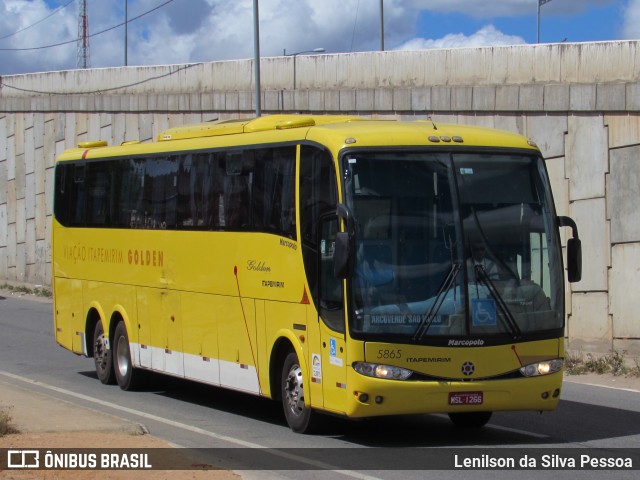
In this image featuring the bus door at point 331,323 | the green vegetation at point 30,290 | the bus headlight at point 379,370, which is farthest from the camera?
the green vegetation at point 30,290

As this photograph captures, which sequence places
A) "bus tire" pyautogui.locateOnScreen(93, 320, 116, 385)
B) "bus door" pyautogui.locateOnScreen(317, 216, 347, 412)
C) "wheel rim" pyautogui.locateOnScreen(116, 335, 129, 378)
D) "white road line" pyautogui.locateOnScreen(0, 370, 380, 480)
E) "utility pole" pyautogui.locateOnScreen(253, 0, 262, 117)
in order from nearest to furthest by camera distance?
1. "white road line" pyautogui.locateOnScreen(0, 370, 380, 480)
2. "bus door" pyautogui.locateOnScreen(317, 216, 347, 412)
3. "wheel rim" pyautogui.locateOnScreen(116, 335, 129, 378)
4. "bus tire" pyautogui.locateOnScreen(93, 320, 116, 385)
5. "utility pole" pyautogui.locateOnScreen(253, 0, 262, 117)

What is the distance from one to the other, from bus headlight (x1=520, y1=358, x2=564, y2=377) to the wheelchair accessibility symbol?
618 mm

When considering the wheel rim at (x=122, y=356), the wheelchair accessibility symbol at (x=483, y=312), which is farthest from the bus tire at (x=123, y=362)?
the wheelchair accessibility symbol at (x=483, y=312)

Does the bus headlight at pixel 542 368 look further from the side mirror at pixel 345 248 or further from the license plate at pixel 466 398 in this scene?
the side mirror at pixel 345 248

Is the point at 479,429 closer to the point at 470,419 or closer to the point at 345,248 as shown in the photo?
the point at 470,419

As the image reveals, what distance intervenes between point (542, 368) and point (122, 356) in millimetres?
7925

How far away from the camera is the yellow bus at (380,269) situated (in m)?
11.0

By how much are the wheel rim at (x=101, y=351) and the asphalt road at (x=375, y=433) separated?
34 centimetres

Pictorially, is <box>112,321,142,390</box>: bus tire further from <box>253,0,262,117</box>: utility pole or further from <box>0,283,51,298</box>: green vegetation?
<box>0,283,51,298</box>: green vegetation

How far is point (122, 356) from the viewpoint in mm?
17359

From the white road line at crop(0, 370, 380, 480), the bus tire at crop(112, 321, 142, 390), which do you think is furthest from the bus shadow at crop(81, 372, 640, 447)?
the bus tire at crop(112, 321, 142, 390)

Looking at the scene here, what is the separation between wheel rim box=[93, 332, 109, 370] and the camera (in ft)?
58.4

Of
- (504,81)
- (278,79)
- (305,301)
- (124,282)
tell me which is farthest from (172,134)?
(278,79)

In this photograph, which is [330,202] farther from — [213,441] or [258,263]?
[213,441]
